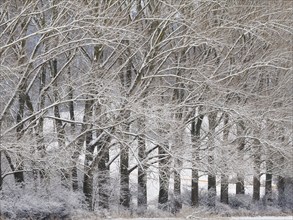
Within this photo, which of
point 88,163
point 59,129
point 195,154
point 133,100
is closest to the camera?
point 133,100

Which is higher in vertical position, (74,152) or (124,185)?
(74,152)

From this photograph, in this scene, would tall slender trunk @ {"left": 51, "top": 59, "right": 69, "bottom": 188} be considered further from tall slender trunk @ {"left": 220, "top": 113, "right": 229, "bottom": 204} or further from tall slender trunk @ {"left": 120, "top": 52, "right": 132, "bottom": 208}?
tall slender trunk @ {"left": 220, "top": 113, "right": 229, "bottom": 204}

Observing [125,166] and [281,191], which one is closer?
[125,166]

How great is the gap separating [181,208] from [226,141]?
3501 mm

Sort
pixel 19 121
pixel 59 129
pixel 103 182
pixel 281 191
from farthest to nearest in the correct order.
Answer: pixel 281 191 < pixel 103 182 < pixel 59 129 < pixel 19 121

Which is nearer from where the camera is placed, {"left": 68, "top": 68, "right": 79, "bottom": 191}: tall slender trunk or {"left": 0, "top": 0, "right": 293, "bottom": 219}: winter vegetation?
{"left": 0, "top": 0, "right": 293, "bottom": 219}: winter vegetation

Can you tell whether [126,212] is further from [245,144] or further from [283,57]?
[283,57]

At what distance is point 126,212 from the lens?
18703 millimetres

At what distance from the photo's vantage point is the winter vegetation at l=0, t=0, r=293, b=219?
15.4 metres

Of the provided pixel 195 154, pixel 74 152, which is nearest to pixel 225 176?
pixel 195 154

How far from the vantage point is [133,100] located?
52.6 feet

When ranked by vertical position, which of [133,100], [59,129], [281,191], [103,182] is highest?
[133,100]

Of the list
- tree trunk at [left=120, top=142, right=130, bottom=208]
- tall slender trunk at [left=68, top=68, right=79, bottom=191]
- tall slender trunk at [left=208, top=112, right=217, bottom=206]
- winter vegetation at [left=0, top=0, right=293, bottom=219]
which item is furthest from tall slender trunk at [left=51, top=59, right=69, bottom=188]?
tall slender trunk at [left=208, top=112, right=217, bottom=206]

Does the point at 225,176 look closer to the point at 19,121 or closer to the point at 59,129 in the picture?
the point at 59,129
